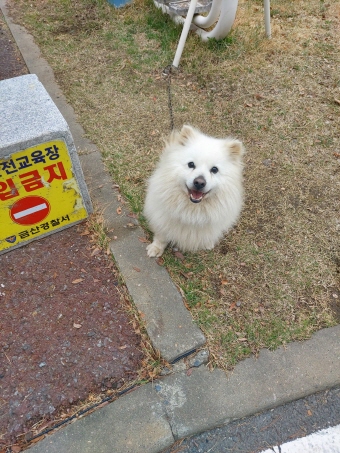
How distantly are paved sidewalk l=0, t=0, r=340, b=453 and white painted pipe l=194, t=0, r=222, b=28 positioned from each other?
3757 mm

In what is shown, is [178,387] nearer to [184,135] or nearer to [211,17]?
[184,135]

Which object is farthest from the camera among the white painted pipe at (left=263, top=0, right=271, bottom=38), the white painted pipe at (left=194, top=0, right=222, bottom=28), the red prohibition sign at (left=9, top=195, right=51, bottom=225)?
the white painted pipe at (left=263, top=0, right=271, bottom=38)

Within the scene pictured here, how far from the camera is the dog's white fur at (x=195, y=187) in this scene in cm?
207

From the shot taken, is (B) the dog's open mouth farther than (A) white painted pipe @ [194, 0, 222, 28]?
No

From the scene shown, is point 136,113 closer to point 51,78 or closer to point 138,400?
point 51,78

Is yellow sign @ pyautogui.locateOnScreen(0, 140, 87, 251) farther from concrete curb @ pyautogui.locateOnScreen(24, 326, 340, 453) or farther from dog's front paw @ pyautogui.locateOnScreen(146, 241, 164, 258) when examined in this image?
concrete curb @ pyautogui.locateOnScreen(24, 326, 340, 453)

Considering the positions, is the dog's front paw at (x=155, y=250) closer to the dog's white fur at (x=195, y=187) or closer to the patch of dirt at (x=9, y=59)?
the dog's white fur at (x=195, y=187)

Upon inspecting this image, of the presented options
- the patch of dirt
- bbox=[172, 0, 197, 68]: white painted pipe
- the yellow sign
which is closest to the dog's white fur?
the yellow sign

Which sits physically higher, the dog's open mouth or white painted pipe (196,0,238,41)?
white painted pipe (196,0,238,41)

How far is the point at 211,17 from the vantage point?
4523mm

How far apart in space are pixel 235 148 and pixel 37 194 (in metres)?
1.41

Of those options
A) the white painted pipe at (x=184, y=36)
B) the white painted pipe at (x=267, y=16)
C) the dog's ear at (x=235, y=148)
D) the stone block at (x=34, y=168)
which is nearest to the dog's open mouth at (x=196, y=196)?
the dog's ear at (x=235, y=148)

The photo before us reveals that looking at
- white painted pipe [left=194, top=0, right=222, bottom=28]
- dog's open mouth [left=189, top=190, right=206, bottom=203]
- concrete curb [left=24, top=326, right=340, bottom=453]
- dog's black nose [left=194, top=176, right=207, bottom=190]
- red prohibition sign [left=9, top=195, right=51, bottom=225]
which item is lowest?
concrete curb [left=24, top=326, right=340, bottom=453]

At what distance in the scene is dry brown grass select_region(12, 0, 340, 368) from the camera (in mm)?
2426
